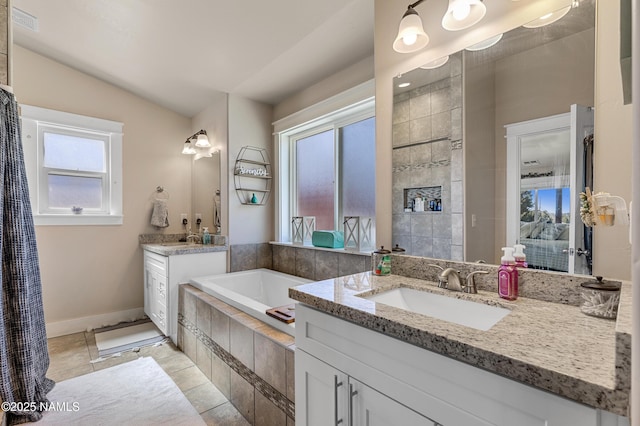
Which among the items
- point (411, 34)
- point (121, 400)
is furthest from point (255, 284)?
point (411, 34)

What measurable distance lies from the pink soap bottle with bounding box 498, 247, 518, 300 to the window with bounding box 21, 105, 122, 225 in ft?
12.2

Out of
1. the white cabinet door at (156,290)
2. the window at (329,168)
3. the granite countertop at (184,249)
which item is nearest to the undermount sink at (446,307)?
the window at (329,168)

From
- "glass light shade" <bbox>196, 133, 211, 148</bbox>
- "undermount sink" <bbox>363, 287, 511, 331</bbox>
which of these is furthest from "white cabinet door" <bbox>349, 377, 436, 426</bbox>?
"glass light shade" <bbox>196, 133, 211, 148</bbox>

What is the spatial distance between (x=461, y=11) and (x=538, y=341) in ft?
3.90

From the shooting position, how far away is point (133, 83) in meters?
3.15

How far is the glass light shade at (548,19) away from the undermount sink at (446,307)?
105 centimetres

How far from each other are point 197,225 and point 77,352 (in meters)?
1.68

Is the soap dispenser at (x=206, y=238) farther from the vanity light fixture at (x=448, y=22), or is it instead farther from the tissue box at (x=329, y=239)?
the vanity light fixture at (x=448, y=22)

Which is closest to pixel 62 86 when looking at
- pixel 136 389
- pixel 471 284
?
pixel 136 389

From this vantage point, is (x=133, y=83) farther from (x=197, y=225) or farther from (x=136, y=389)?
(x=136, y=389)

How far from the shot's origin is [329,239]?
2611 mm

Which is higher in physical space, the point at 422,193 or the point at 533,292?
the point at 422,193

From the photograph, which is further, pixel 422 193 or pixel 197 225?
pixel 197 225

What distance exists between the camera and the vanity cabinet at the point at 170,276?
2715 millimetres
